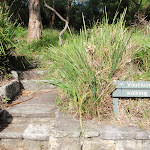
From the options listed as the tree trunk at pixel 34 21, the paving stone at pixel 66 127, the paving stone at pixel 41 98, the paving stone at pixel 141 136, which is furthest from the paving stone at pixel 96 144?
the tree trunk at pixel 34 21

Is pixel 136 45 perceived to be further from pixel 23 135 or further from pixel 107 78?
pixel 23 135

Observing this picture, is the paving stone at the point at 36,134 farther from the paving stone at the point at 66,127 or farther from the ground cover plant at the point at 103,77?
the ground cover plant at the point at 103,77

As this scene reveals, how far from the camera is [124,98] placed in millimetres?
2004

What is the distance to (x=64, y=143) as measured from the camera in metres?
1.62

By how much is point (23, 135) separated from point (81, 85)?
94 cm

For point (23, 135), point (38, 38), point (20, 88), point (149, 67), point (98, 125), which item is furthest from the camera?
point (38, 38)

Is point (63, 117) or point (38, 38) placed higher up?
point (38, 38)

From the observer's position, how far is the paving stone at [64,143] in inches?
63.8

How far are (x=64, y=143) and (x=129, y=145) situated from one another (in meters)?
0.69

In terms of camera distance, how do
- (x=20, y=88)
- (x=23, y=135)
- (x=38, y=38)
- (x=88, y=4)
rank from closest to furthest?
(x=23, y=135), (x=20, y=88), (x=38, y=38), (x=88, y=4)

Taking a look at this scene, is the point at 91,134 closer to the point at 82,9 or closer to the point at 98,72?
the point at 98,72

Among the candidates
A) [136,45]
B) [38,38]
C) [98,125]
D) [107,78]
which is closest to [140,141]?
[98,125]

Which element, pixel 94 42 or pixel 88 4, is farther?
pixel 88 4

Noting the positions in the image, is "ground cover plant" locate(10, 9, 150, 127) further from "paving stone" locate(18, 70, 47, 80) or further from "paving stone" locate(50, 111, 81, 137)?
"paving stone" locate(18, 70, 47, 80)
